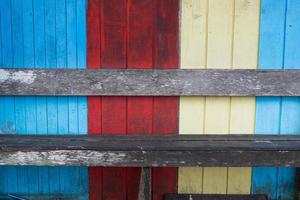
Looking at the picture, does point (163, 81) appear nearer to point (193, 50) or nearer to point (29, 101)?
point (193, 50)

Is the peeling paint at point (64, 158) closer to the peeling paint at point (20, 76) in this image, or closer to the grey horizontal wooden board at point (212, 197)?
the peeling paint at point (20, 76)

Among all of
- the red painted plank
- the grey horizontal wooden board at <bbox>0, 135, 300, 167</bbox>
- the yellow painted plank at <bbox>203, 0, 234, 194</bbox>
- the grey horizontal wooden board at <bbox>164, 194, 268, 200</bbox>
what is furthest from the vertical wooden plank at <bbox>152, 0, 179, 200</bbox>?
the grey horizontal wooden board at <bbox>164, 194, 268, 200</bbox>

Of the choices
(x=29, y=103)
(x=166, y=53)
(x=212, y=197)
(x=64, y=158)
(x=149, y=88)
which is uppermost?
(x=166, y=53)

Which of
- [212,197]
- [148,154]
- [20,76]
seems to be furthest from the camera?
[212,197]

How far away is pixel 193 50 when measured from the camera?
3.00m

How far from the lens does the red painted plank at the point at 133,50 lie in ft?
9.73

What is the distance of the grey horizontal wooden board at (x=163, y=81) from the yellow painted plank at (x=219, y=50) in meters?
0.09

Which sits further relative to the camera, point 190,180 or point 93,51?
point 190,180

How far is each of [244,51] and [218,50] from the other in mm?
200

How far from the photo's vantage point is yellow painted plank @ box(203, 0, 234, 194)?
2.96 meters

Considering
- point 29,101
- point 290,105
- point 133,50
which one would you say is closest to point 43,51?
point 29,101

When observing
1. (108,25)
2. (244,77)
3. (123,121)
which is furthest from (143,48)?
(244,77)

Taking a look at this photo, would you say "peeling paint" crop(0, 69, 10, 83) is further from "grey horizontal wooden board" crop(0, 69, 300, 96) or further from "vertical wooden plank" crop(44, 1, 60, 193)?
"vertical wooden plank" crop(44, 1, 60, 193)

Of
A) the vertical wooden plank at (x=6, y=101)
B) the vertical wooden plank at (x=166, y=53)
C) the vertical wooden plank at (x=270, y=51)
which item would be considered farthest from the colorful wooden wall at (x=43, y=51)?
the vertical wooden plank at (x=270, y=51)
